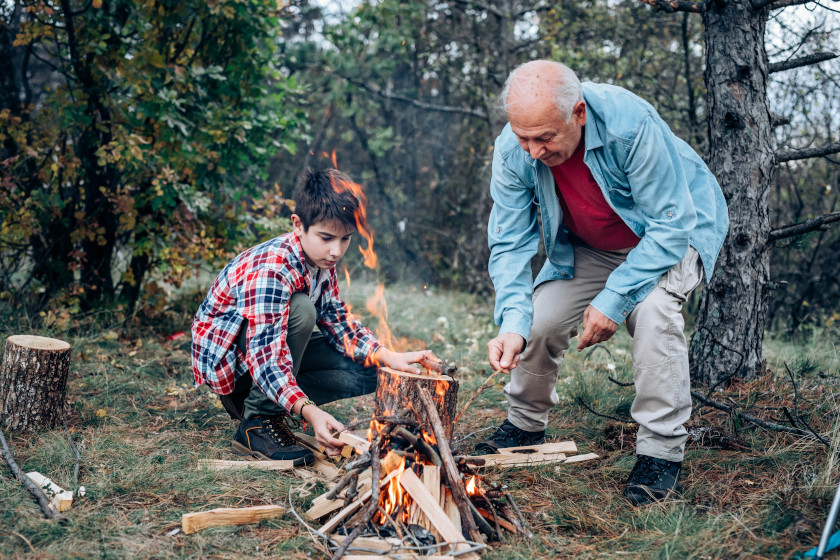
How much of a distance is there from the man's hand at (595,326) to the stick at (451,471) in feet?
2.27

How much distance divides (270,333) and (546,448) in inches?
58.0

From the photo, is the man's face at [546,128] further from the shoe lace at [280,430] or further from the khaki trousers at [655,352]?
the shoe lace at [280,430]

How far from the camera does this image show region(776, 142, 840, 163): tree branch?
329 centimetres

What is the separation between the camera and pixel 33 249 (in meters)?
5.11

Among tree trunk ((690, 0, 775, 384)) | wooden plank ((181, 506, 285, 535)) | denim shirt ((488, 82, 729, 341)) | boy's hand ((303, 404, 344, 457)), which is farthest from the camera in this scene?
tree trunk ((690, 0, 775, 384))

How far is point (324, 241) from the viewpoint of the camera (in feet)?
9.80

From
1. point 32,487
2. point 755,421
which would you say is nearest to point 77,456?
point 32,487

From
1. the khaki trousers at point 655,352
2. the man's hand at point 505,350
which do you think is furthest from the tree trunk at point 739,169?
the man's hand at point 505,350

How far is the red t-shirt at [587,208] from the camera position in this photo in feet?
9.36

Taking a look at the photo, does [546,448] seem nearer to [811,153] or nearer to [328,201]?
[328,201]

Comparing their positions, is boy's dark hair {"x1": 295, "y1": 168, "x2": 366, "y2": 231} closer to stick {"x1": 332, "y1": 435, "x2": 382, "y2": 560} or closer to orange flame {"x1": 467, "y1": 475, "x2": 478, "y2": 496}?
stick {"x1": 332, "y1": 435, "x2": 382, "y2": 560}

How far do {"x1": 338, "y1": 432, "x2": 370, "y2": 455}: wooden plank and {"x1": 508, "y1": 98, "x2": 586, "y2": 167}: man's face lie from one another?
56.6 inches

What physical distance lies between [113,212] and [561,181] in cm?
371

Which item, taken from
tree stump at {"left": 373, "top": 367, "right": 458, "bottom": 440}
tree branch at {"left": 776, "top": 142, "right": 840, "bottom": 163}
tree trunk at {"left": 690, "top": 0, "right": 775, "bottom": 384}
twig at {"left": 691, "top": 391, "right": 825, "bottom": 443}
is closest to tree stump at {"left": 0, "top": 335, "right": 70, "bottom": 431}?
tree stump at {"left": 373, "top": 367, "right": 458, "bottom": 440}
